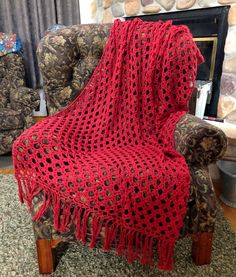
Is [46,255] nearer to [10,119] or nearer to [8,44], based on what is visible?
[10,119]

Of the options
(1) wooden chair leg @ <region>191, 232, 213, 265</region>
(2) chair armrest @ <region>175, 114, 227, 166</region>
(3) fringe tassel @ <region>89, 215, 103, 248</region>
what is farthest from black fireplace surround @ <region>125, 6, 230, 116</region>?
(3) fringe tassel @ <region>89, 215, 103, 248</region>

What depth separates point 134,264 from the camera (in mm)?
1173

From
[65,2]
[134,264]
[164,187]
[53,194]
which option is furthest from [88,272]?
[65,2]

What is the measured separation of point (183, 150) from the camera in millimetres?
1050

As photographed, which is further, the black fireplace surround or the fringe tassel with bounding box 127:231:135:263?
the black fireplace surround

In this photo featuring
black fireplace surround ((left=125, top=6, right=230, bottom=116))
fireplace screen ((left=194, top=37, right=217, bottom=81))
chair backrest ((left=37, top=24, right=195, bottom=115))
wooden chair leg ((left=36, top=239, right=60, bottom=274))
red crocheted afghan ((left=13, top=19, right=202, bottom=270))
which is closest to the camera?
red crocheted afghan ((left=13, top=19, right=202, bottom=270))

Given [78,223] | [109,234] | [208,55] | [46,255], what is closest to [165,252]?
[109,234]

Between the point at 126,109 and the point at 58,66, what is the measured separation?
0.41 metres

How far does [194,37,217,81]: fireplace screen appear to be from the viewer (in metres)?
2.04

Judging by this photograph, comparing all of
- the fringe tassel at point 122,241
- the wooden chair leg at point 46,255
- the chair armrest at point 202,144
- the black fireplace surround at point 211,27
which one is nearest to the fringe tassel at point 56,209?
the wooden chair leg at point 46,255

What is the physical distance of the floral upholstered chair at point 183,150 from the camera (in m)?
1.02

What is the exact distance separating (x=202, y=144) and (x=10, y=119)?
58.1 inches

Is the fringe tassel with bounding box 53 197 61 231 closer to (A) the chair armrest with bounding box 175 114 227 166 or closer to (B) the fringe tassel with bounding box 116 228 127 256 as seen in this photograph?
(B) the fringe tassel with bounding box 116 228 127 256

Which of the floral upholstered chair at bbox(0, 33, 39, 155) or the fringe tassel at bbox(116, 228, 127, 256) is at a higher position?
the floral upholstered chair at bbox(0, 33, 39, 155)
